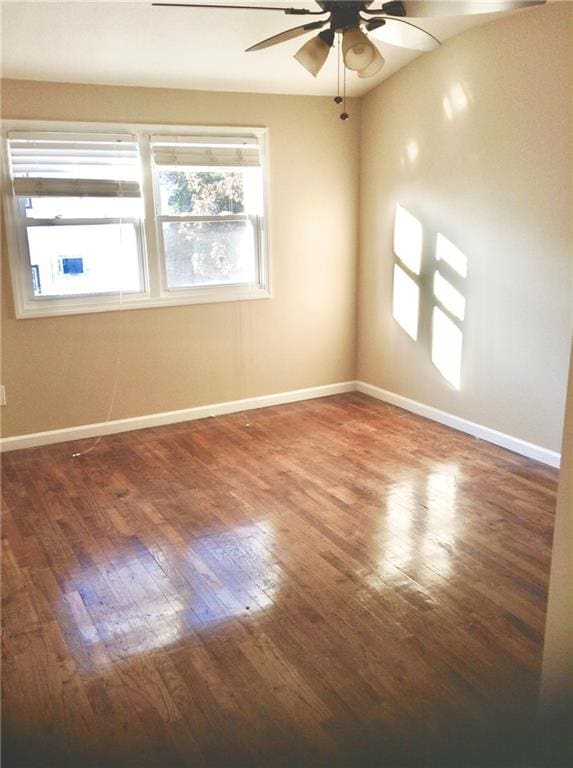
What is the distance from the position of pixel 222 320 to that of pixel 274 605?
2.74 meters

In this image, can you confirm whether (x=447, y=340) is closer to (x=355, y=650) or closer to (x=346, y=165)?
(x=346, y=165)

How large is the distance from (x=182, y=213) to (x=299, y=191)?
0.98 m

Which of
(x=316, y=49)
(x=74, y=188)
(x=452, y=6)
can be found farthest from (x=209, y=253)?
(x=452, y=6)

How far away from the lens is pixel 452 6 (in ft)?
8.16

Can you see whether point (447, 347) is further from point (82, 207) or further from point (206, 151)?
point (82, 207)

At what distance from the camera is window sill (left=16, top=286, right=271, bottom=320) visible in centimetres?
419

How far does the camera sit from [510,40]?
3691 mm

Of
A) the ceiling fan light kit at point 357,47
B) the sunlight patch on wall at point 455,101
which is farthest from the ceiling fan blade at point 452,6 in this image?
the sunlight patch on wall at point 455,101

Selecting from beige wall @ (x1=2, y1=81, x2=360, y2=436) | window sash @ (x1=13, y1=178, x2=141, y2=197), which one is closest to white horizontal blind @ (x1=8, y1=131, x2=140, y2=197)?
window sash @ (x1=13, y1=178, x2=141, y2=197)

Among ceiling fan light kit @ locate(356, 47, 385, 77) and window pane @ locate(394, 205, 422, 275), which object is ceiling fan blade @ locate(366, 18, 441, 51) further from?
window pane @ locate(394, 205, 422, 275)

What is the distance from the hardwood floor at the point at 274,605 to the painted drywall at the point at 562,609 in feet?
0.97

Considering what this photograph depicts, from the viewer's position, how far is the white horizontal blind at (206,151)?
440 cm

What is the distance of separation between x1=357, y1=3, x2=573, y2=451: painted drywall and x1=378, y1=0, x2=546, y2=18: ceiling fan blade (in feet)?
3.86

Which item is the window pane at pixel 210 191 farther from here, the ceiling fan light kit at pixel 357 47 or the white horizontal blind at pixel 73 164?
the ceiling fan light kit at pixel 357 47
